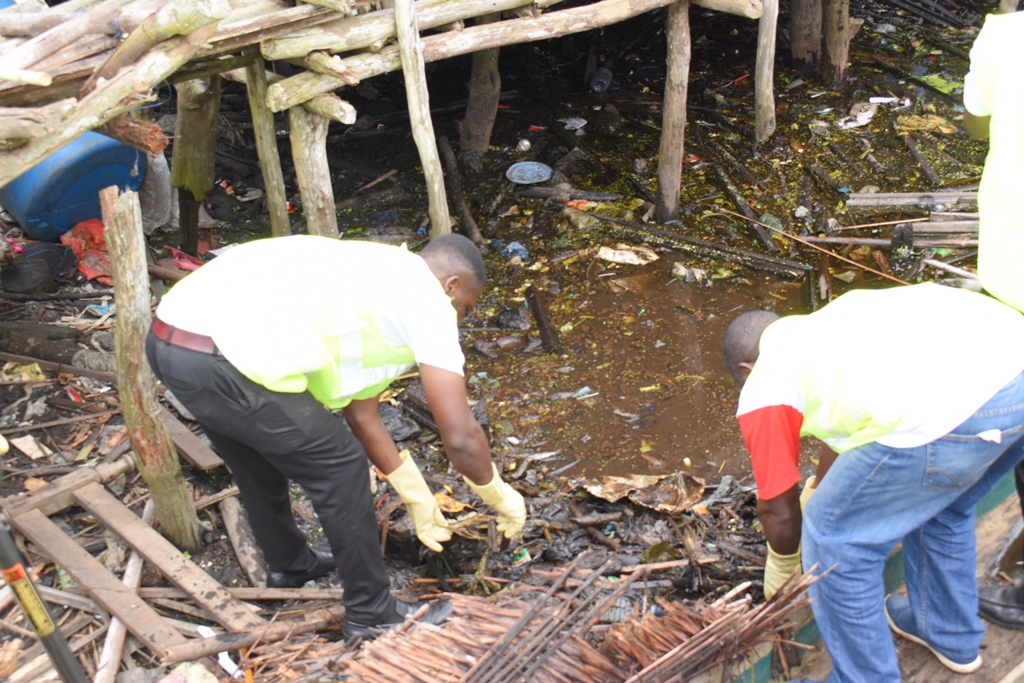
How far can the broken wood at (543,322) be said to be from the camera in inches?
246

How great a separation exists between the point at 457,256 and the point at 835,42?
7946mm

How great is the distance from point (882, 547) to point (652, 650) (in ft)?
2.57

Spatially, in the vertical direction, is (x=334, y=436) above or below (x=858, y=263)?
above

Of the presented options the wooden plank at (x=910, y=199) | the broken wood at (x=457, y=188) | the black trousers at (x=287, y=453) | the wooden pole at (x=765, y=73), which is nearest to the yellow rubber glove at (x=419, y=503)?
the black trousers at (x=287, y=453)

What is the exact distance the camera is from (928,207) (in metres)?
7.18

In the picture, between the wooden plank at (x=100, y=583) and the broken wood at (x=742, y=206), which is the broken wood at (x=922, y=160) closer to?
the broken wood at (x=742, y=206)

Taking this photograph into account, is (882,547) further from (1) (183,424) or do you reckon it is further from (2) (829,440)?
(1) (183,424)

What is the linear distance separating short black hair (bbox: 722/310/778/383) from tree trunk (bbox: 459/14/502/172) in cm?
609

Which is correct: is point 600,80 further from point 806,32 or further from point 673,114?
point 673,114

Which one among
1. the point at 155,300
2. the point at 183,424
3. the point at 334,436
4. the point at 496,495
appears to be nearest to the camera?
the point at 334,436

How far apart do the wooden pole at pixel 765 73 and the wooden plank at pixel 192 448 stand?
5891 millimetres

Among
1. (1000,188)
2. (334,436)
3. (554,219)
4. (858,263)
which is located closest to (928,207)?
(858,263)

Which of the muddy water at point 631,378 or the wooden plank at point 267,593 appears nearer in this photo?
the wooden plank at point 267,593

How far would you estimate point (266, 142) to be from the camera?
6.26m
